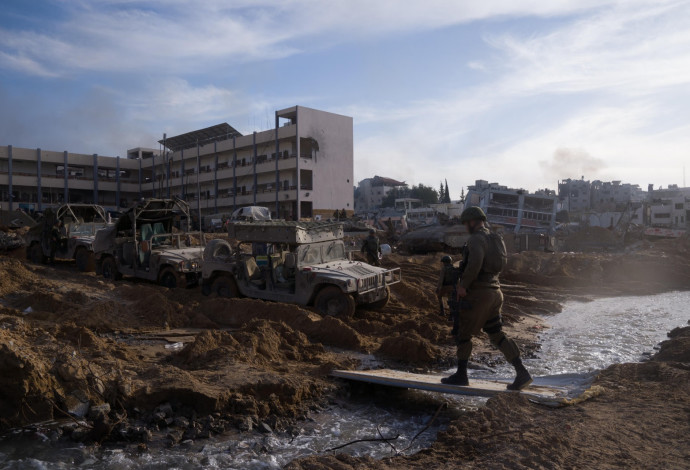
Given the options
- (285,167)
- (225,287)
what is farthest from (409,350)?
(285,167)

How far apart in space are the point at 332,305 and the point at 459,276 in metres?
4.75

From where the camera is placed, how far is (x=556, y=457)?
3.73m

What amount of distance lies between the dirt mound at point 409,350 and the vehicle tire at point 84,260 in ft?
39.6

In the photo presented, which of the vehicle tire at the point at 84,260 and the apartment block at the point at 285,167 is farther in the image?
the apartment block at the point at 285,167

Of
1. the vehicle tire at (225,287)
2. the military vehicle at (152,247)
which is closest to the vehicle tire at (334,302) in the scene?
the vehicle tire at (225,287)

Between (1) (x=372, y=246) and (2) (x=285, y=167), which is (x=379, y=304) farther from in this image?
(2) (x=285, y=167)

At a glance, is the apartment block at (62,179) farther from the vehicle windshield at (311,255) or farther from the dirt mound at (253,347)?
the dirt mound at (253,347)

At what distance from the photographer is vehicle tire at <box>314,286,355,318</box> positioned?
32.1ft

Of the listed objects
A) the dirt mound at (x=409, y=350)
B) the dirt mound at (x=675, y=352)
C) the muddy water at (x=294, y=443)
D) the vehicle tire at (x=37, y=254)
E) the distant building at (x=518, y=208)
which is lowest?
the muddy water at (x=294, y=443)

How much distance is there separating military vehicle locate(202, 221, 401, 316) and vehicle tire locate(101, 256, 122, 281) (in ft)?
13.9

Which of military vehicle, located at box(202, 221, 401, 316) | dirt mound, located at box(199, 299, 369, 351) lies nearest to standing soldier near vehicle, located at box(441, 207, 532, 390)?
dirt mound, located at box(199, 299, 369, 351)

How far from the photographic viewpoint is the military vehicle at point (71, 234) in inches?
661

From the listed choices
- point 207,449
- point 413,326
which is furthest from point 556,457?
point 413,326

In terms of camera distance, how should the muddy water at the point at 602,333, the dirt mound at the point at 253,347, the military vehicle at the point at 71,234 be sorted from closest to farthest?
the dirt mound at the point at 253,347
the muddy water at the point at 602,333
the military vehicle at the point at 71,234
